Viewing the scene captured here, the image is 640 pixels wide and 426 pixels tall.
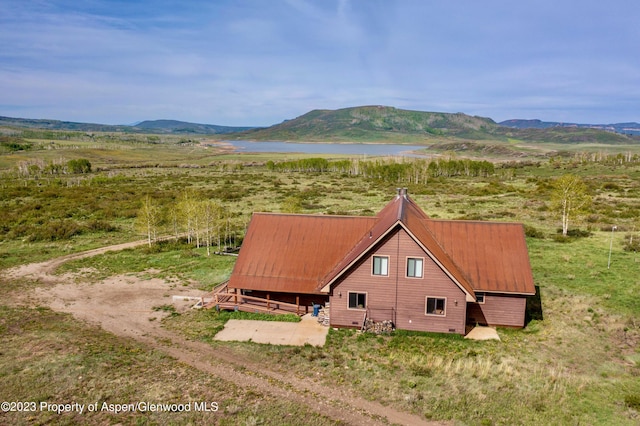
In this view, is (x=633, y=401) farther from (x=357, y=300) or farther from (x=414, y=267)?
(x=357, y=300)

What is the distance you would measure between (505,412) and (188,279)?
24.9m

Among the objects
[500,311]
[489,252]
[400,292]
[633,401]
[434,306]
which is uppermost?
[489,252]

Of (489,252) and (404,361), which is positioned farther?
(489,252)

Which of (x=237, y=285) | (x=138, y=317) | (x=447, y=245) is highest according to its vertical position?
(x=447, y=245)

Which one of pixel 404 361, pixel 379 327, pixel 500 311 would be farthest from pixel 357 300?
pixel 500 311

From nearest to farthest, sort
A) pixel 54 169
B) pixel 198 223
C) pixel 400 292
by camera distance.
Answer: pixel 400 292 < pixel 198 223 < pixel 54 169

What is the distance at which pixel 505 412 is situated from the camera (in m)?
15.9

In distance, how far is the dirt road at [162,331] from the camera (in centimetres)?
1627

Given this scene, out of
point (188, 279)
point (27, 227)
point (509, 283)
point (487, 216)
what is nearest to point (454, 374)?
point (509, 283)

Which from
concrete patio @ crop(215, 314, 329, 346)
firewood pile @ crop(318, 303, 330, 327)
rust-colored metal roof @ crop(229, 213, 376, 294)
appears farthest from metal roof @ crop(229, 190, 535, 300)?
concrete patio @ crop(215, 314, 329, 346)

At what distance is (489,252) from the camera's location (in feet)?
85.4

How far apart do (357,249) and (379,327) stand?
466 cm

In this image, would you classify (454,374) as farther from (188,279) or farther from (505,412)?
(188,279)

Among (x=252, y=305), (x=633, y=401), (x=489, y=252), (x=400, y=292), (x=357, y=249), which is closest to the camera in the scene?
(x=633, y=401)
